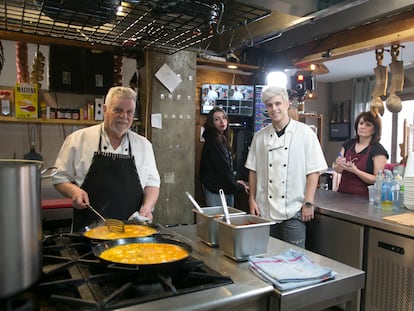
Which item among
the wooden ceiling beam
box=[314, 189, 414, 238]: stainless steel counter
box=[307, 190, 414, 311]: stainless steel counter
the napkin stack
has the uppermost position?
the wooden ceiling beam

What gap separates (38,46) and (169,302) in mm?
2802

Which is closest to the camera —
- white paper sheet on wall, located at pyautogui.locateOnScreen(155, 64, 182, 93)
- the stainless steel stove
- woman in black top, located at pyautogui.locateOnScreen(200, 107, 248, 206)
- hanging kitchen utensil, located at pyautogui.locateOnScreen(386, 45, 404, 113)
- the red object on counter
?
the stainless steel stove

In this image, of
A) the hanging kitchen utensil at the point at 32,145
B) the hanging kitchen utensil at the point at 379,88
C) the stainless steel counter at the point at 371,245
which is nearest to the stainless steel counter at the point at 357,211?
the stainless steel counter at the point at 371,245

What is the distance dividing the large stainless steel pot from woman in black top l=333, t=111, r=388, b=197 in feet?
7.90

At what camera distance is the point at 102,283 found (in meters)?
0.93

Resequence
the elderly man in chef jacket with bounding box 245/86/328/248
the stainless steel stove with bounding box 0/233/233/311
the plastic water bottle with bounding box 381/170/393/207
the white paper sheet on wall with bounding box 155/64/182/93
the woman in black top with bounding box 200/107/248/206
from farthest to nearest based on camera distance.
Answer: the woman in black top with bounding box 200/107/248/206
the white paper sheet on wall with bounding box 155/64/182/93
the plastic water bottle with bounding box 381/170/393/207
the elderly man in chef jacket with bounding box 245/86/328/248
the stainless steel stove with bounding box 0/233/233/311

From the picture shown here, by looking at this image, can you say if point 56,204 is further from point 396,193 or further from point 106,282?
point 396,193

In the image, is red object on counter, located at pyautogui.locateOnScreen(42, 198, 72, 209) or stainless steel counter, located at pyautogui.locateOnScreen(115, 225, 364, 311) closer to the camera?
stainless steel counter, located at pyautogui.locateOnScreen(115, 225, 364, 311)

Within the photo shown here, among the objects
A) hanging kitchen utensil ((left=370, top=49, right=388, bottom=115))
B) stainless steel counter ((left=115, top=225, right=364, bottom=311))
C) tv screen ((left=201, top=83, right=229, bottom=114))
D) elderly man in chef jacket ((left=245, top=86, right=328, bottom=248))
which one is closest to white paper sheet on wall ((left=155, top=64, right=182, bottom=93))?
tv screen ((left=201, top=83, right=229, bottom=114))

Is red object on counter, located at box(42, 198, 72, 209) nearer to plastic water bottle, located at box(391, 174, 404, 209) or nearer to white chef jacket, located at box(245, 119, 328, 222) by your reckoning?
white chef jacket, located at box(245, 119, 328, 222)

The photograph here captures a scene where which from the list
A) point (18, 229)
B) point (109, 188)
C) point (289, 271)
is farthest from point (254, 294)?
point (109, 188)

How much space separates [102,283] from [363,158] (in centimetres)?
250

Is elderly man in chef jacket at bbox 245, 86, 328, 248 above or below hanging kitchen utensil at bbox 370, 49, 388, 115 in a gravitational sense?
below

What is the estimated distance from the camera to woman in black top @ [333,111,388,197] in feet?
9.04
